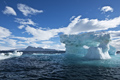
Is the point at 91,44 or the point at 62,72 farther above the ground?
the point at 91,44

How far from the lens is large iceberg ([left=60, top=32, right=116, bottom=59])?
3048cm

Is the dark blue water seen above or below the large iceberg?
below

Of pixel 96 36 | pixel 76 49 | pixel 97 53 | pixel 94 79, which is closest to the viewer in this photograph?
pixel 94 79

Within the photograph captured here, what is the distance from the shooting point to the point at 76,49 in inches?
2115

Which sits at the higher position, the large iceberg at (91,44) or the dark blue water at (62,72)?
the large iceberg at (91,44)

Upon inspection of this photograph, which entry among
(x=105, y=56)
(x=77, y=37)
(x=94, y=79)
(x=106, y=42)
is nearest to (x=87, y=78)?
(x=94, y=79)

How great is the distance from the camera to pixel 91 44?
157ft

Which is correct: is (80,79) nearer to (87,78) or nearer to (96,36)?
(87,78)

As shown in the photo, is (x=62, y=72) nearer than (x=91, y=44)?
Yes

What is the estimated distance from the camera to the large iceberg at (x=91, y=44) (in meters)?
30.5

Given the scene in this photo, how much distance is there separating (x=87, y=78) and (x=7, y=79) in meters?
9.35

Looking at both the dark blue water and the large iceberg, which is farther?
the large iceberg

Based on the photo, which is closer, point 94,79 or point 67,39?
point 94,79

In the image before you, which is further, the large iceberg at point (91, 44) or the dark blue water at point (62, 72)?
the large iceberg at point (91, 44)
